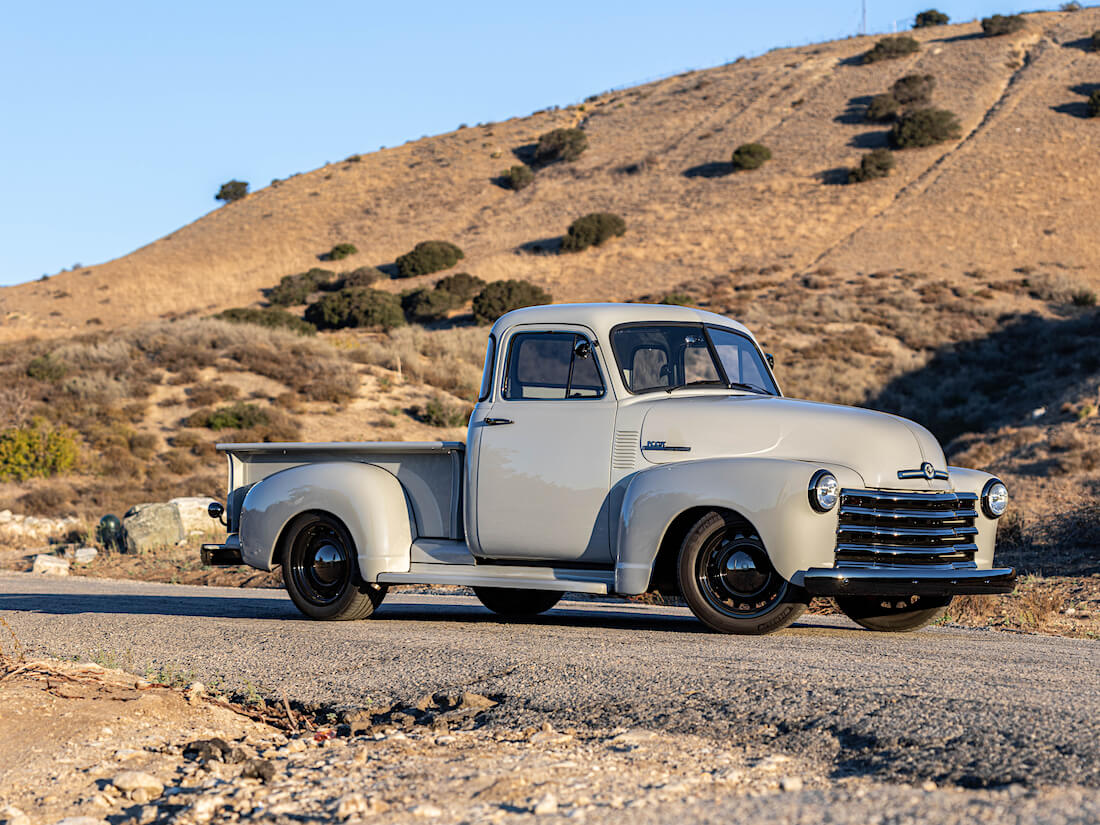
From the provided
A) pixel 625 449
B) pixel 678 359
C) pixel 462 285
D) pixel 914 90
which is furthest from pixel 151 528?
pixel 914 90

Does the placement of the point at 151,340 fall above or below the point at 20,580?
above

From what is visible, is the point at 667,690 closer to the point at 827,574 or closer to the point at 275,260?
the point at 827,574

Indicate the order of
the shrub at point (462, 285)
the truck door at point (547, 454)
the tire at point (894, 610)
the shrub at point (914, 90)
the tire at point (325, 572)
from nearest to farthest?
the truck door at point (547, 454), the tire at point (894, 610), the tire at point (325, 572), the shrub at point (462, 285), the shrub at point (914, 90)

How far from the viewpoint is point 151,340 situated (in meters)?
40.6

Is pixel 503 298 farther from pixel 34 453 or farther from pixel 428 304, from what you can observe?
pixel 34 453

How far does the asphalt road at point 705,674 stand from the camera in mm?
4703

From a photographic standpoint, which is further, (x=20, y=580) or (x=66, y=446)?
(x=66, y=446)

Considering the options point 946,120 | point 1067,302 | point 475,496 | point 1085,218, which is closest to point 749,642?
point 475,496

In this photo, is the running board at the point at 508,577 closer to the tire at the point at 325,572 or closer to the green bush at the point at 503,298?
the tire at the point at 325,572

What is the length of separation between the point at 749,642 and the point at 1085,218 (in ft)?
186

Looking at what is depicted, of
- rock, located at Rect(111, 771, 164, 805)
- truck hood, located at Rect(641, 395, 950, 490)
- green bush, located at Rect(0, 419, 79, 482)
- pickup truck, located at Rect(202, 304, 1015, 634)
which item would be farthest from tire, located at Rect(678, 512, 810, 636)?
green bush, located at Rect(0, 419, 79, 482)

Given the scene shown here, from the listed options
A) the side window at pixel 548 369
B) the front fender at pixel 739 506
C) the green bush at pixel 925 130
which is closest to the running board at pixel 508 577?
the front fender at pixel 739 506

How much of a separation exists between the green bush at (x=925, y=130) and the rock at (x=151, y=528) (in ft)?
188

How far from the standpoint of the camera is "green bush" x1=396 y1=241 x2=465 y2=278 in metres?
65.6
